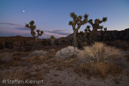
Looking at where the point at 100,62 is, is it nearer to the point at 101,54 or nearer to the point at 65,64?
the point at 101,54

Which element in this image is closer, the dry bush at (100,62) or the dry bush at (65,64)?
the dry bush at (100,62)

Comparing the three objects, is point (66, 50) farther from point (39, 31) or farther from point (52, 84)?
point (39, 31)

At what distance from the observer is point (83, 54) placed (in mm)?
6488

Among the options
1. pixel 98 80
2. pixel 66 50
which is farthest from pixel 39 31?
pixel 98 80

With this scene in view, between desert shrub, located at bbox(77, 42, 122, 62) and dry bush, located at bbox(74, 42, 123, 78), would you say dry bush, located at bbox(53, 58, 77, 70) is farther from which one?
desert shrub, located at bbox(77, 42, 122, 62)

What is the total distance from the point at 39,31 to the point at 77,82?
694 inches

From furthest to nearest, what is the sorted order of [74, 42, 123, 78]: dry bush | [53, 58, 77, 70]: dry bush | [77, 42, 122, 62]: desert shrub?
1. [53, 58, 77, 70]: dry bush
2. [77, 42, 122, 62]: desert shrub
3. [74, 42, 123, 78]: dry bush

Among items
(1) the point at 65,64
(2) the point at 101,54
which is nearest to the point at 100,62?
(2) the point at 101,54

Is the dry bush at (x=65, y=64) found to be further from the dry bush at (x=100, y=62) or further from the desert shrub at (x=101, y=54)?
the desert shrub at (x=101, y=54)

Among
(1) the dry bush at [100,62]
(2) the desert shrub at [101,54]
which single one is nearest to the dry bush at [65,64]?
(1) the dry bush at [100,62]

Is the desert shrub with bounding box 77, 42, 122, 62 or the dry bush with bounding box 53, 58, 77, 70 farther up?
the desert shrub with bounding box 77, 42, 122, 62

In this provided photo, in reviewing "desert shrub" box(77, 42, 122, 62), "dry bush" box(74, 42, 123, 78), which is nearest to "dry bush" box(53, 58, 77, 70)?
"dry bush" box(74, 42, 123, 78)

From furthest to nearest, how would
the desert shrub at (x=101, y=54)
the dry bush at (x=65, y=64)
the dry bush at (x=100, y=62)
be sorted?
the dry bush at (x=65, y=64) < the desert shrub at (x=101, y=54) < the dry bush at (x=100, y=62)

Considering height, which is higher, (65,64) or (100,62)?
(100,62)
